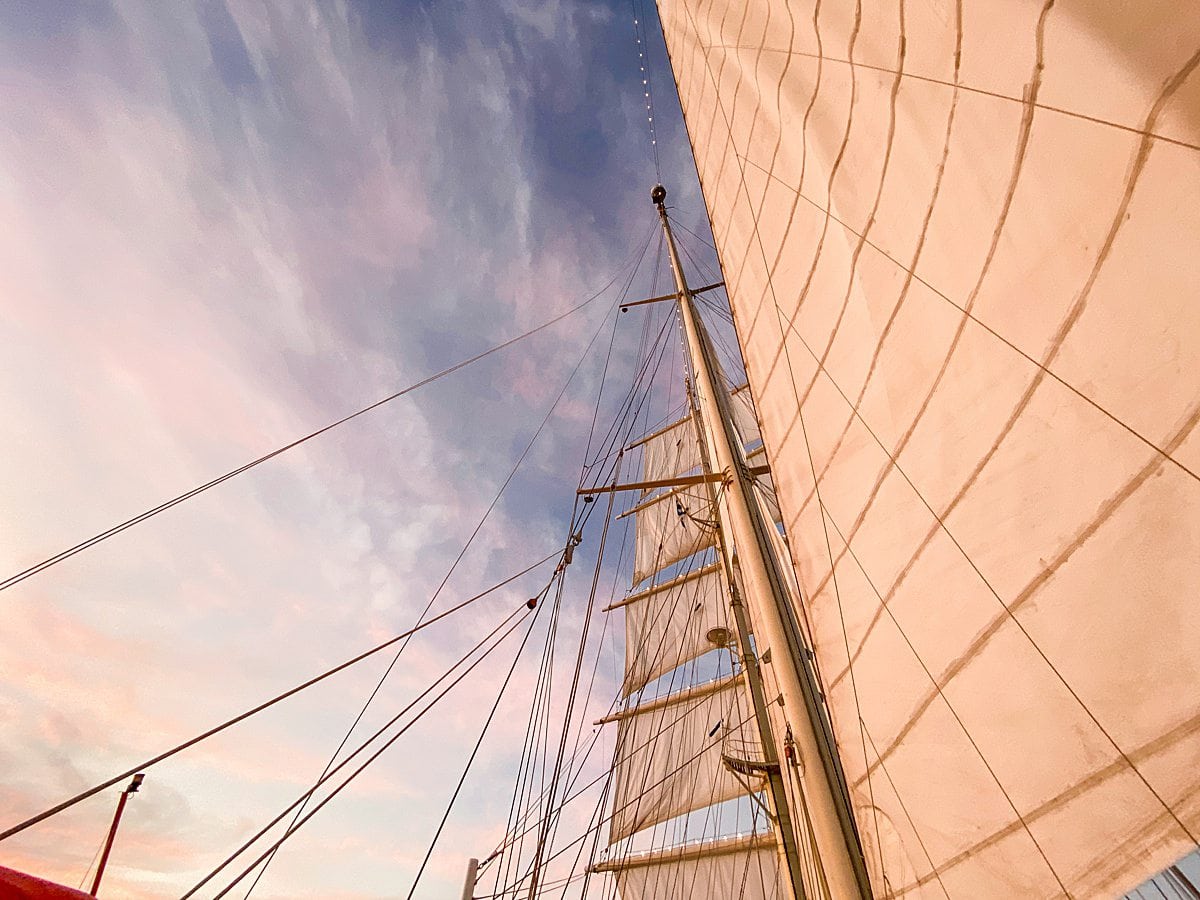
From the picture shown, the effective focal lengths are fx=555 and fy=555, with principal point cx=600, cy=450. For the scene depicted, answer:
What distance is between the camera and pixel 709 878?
1723cm

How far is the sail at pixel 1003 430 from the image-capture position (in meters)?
1.29

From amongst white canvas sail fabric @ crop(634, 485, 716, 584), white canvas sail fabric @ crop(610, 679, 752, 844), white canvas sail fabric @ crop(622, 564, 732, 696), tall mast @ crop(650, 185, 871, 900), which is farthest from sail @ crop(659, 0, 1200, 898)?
white canvas sail fabric @ crop(634, 485, 716, 584)

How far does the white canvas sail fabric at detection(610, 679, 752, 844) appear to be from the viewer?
705 inches

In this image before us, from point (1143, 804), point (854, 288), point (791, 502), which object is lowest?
point (1143, 804)

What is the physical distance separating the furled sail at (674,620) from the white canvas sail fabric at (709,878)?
556 cm

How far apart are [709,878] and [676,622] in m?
8.24

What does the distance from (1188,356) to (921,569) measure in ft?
3.70

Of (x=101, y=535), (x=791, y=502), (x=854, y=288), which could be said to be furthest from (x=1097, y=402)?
(x=101, y=535)

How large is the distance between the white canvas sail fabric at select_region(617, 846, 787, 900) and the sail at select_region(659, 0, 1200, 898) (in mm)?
16425

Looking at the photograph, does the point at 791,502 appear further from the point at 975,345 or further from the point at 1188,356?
the point at 1188,356

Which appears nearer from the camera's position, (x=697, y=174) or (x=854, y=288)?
(x=854, y=288)

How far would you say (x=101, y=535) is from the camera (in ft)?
14.4

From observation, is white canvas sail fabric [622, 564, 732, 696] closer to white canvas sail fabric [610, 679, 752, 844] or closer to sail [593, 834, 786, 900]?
white canvas sail fabric [610, 679, 752, 844]

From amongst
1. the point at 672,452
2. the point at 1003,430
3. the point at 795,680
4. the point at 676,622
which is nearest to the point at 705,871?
the point at 676,622
